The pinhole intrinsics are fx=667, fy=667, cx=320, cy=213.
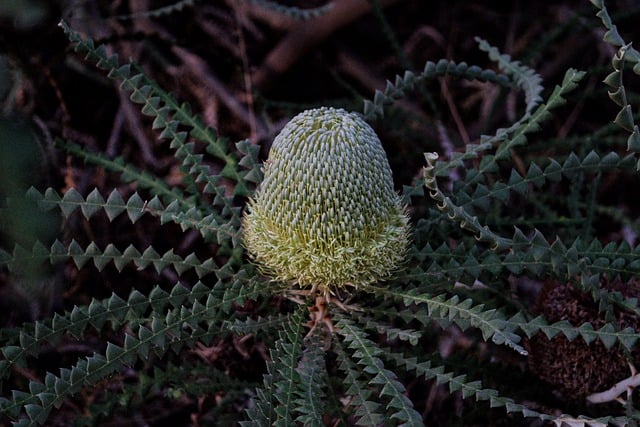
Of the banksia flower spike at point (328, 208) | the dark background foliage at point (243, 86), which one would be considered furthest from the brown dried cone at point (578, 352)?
the banksia flower spike at point (328, 208)

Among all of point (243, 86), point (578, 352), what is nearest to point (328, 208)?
point (578, 352)

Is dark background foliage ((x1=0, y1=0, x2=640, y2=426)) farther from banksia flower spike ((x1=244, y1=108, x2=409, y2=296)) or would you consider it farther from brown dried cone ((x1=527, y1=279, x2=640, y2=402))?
banksia flower spike ((x1=244, y1=108, x2=409, y2=296))

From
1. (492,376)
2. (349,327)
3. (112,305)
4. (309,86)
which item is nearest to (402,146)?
(309,86)

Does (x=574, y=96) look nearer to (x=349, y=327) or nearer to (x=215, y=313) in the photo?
(x=349, y=327)

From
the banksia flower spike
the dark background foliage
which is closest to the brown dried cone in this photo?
the dark background foliage

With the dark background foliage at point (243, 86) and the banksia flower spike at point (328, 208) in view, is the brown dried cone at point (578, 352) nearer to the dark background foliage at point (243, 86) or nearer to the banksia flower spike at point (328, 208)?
the dark background foliage at point (243, 86)
